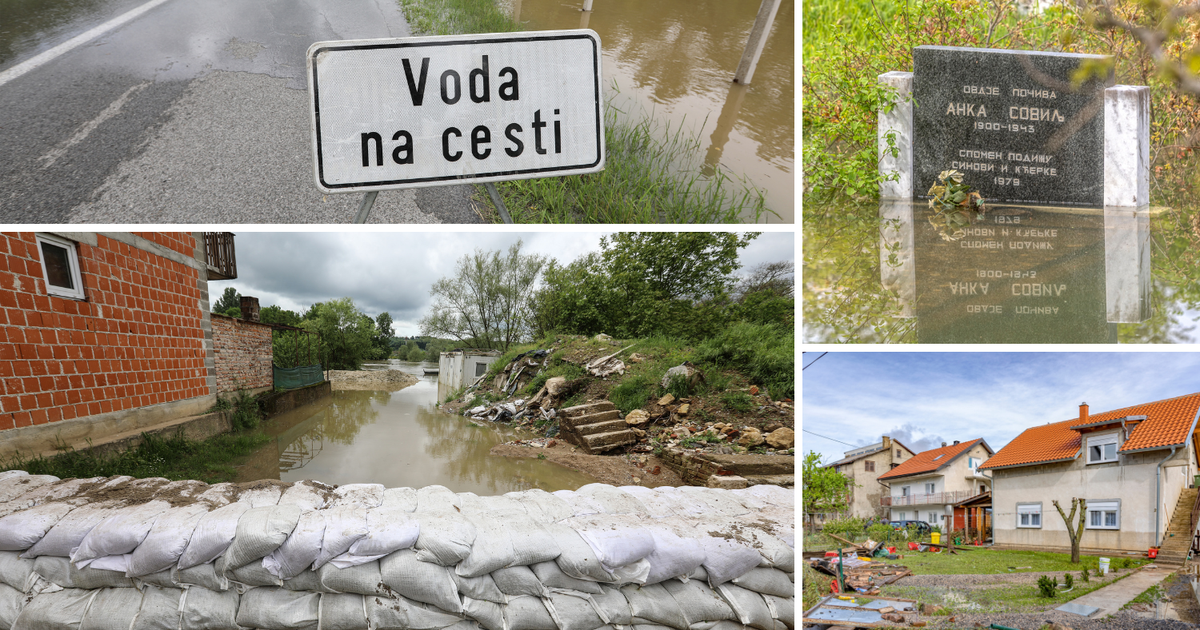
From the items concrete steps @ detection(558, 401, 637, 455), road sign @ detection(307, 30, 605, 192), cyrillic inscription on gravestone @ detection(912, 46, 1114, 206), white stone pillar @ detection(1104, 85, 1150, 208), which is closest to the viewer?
road sign @ detection(307, 30, 605, 192)

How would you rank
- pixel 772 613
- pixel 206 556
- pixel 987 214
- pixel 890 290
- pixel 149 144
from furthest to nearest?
pixel 987 214
pixel 149 144
pixel 890 290
pixel 772 613
pixel 206 556

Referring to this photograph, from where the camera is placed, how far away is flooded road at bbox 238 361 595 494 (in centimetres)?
274

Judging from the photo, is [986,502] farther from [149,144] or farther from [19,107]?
[19,107]

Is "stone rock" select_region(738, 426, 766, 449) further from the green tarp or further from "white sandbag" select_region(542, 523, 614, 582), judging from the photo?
the green tarp

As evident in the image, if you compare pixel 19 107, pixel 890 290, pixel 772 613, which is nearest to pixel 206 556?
pixel 772 613

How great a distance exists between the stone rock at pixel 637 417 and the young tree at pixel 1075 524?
1938 millimetres

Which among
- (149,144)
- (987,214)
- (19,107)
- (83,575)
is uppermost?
(19,107)

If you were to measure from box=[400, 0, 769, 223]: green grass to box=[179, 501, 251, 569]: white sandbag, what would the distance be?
2.53 metres

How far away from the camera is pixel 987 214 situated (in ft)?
16.7

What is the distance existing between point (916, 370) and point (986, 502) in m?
0.72

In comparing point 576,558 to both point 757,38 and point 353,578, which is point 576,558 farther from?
point 757,38

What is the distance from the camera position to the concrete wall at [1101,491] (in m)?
2.78

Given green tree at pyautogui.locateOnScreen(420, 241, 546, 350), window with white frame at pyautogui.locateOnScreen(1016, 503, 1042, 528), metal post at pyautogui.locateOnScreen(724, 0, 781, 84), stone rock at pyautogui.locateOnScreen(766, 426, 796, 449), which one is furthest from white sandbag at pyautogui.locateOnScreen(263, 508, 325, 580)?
metal post at pyautogui.locateOnScreen(724, 0, 781, 84)

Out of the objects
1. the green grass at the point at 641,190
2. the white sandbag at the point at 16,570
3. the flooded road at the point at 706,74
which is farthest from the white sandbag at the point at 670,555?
A: the flooded road at the point at 706,74
